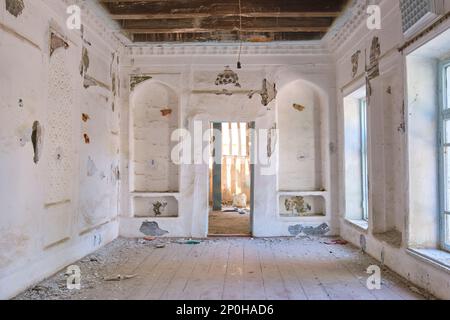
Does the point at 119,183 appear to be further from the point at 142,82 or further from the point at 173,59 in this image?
the point at 173,59

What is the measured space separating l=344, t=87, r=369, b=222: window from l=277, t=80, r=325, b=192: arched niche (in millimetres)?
723

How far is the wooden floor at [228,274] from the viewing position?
3463 millimetres

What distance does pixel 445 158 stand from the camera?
363 cm

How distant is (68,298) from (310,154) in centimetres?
450

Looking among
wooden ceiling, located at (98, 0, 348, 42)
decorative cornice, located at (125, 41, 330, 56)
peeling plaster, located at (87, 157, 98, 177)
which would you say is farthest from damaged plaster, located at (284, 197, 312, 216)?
peeling plaster, located at (87, 157, 98, 177)

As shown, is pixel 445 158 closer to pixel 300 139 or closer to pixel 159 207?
pixel 300 139

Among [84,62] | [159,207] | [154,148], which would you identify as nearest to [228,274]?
[159,207]

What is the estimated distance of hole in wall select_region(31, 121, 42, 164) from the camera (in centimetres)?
370

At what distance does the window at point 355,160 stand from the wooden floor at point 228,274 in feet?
2.22

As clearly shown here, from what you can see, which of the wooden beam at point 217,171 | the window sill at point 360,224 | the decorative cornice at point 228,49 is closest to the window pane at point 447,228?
the window sill at point 360,224

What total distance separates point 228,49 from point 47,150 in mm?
3537

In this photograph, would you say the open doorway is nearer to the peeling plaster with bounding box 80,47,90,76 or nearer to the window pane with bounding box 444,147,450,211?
the peeling plaster with bounding box 80,47,90,76

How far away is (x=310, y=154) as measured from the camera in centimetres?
655

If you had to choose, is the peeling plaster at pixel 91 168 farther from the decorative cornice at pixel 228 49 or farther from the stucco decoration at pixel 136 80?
the decorative cornice at pixel 228 49
